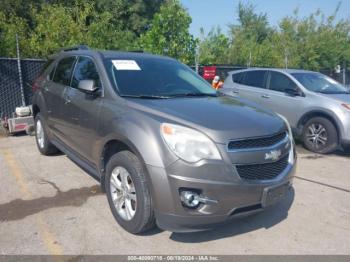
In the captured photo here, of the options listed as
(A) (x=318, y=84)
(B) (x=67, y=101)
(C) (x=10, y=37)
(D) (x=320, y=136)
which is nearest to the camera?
(B) (x=67, y=101)

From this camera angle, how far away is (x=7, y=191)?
4562mm

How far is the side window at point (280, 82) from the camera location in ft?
25.4

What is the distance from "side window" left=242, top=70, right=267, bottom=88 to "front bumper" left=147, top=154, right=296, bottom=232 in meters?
5.72

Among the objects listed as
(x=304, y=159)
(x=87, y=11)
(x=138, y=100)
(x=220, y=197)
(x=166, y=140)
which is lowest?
(x=304, y=159)

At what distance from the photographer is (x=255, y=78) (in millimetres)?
8555

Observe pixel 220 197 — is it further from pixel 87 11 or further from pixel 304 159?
pixel 87 11

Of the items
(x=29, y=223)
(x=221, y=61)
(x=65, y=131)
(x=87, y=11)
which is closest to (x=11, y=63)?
(x=87, y=11)

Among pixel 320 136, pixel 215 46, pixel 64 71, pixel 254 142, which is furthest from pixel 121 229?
pixel 215 46

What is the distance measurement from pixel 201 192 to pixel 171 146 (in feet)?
1.51

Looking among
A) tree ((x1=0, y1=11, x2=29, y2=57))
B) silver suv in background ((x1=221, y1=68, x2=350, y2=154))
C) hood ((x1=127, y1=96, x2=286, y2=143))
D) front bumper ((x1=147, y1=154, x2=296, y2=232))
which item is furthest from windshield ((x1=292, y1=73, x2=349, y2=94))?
tree ((x1=0, y1=11, x2=29, y2=57))

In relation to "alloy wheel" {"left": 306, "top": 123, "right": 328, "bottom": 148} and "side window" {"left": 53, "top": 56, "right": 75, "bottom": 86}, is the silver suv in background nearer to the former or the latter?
"alloy wheel" {"left": 306, "top": 123, "right": 328, "bottom": 148}

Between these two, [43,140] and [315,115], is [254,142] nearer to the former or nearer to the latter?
[43,140]

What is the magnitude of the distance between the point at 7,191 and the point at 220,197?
3054 mm

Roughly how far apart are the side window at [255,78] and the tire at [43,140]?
16.1 ft
